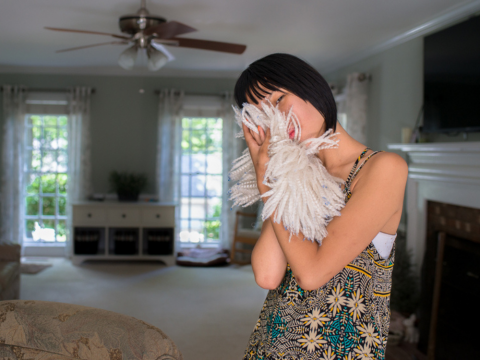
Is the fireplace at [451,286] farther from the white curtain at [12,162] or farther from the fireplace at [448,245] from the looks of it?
the white curtain at [12,162]

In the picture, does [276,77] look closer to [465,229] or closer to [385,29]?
[465,229]

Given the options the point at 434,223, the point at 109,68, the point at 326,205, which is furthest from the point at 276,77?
the point at 109,68

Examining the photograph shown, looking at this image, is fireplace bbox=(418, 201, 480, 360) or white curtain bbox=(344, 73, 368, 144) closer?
fireplace bbox=(418, 201, 480, 360)

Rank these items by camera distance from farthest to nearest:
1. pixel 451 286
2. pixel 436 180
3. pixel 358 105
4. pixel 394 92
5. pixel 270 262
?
pixel 358 105, pixel 394 92, pixel 436 180, pixel 451 286, pixel 270 262

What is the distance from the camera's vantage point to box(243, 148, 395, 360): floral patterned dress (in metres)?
0.73

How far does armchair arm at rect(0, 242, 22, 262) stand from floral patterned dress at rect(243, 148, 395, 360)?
3.42 m

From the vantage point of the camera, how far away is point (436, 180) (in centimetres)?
310

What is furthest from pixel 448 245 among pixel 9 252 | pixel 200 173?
pixel 200 173

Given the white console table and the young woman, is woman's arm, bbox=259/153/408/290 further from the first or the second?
the white console table

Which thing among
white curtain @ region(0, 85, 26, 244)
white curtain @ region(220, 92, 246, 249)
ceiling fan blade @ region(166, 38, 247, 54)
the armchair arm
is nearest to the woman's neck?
ceiling fan blade @ region(166, 38, 247, 54)

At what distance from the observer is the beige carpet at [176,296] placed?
3.15m

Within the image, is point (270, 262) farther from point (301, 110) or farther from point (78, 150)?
point (78, 150)

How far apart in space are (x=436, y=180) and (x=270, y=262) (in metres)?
2.73

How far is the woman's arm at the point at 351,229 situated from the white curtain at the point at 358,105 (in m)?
3.74
